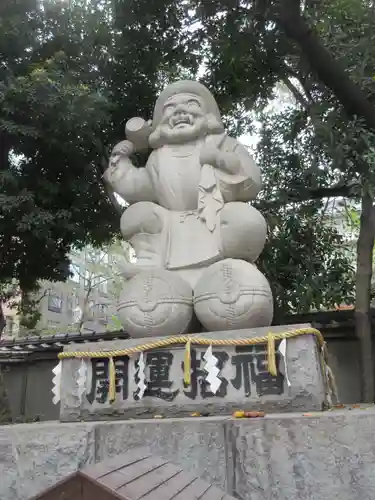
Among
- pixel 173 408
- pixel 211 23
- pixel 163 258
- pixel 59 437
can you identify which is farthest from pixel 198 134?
pixel 211 23

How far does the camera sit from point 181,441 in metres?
2.33

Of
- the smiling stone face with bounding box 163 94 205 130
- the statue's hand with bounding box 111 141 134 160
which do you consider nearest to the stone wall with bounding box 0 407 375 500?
the statue's hand with bounding box 111 141 134 160

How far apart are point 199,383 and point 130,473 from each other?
1712 mm

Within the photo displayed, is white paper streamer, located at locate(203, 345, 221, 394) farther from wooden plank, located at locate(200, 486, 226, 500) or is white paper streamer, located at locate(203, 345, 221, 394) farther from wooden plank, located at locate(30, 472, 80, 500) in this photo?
wooden plank, located at locate(30, 472, 80, 500)

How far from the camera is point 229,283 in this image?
2.97 m

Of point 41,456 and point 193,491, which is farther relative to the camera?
point 41,456

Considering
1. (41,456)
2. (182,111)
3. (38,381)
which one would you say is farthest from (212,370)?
(38,381)

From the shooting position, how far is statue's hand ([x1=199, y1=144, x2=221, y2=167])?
11.8ft

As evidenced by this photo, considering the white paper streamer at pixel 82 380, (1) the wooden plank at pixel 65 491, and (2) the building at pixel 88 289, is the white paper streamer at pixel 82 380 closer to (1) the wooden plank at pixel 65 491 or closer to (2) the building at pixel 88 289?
(1) the wooden plank at pixel 65 491

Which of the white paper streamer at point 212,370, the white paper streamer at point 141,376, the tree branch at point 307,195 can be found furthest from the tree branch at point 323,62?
the white paper streamer at point 141,376

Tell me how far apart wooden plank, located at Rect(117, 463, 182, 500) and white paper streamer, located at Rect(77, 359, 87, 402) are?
1751mm

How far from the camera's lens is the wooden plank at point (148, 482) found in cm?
97

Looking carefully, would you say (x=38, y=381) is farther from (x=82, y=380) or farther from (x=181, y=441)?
(x=181, y=441)

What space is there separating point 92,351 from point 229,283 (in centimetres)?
93
